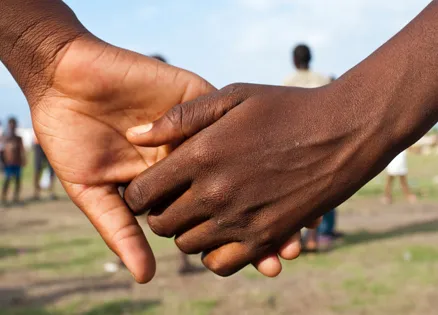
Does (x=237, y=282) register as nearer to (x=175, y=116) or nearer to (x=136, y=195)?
(x=136, y=195)

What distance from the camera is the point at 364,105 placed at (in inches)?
68.1

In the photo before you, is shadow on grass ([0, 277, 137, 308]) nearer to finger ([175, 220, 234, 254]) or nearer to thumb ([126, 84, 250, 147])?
finger ([175, 220, 234, 254])

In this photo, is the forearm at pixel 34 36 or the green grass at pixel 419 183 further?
the green grass at pixel 419 183

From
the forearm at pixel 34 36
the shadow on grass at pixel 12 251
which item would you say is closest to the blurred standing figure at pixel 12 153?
the shadow on grass at pixel 12 251

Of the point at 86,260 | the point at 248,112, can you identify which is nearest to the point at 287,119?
the point at 248,112

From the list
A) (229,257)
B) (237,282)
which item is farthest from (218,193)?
(237,282)

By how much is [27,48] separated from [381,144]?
1.18m

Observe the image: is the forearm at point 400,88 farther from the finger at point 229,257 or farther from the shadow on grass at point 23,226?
the shadow on grass at point 23,226

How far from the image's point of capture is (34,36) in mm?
1883

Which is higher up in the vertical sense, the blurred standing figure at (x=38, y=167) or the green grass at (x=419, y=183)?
the green grass at (x=419, y=183)

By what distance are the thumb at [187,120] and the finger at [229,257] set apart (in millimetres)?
393

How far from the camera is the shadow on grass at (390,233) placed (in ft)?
22.3

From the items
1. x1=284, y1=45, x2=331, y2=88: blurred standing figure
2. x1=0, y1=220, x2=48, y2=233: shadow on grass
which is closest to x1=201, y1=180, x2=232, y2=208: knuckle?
x1=284, y1=45, x2=331, y2=88: blurred standing figure

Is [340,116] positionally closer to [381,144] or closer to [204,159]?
[381,144]
